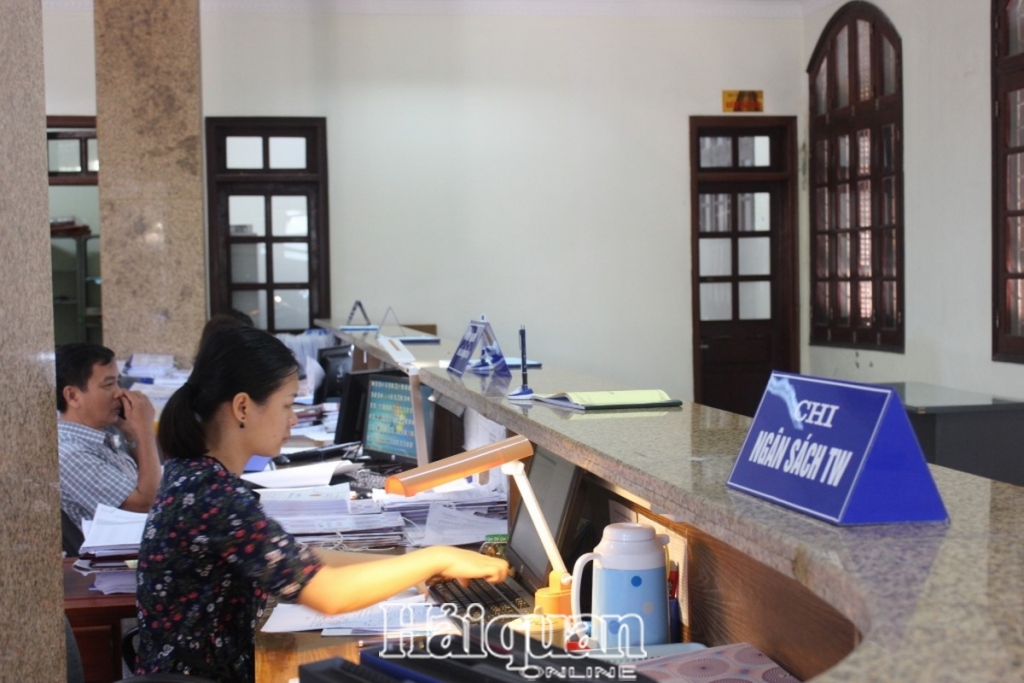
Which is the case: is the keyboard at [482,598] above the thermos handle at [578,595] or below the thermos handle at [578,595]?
below

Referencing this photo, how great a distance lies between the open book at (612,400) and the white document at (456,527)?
433 millimetres

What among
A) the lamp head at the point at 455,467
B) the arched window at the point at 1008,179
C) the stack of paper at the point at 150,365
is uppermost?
the arched window at the point at 1008,179

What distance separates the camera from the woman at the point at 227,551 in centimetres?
180

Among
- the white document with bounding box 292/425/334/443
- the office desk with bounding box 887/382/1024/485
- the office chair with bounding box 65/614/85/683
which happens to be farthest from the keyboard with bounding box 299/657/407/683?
the office desk with bounding box 887/382/1024/485


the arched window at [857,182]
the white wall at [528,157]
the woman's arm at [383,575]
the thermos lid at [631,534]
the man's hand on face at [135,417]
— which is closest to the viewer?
the thermos lid at [631,534]

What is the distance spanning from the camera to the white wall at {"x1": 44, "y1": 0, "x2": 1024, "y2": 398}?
849cm

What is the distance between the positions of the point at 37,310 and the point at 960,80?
606 centimetres

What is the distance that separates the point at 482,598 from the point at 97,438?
195 centimetres

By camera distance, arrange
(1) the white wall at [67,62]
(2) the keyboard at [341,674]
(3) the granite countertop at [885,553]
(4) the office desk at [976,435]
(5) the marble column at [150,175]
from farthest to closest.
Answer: (1) the white wall at [67,62]
(5) the marble column at [150,175]
(4) the office desk at [976,435]
(2) the keyboard at [341,674]
(3) the granite countertop at [885,553]

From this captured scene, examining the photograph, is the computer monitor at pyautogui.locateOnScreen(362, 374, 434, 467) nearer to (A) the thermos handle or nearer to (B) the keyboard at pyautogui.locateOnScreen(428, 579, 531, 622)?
(B) the keyboard at pyautogui.locateOnScreen(428, 579, 531, 622)

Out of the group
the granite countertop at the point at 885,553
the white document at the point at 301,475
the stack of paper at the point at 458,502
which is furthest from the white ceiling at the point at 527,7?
→ the granite countertop at the point at 885,553

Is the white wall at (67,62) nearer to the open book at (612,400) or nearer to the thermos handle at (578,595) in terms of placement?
the open book at (612,400)

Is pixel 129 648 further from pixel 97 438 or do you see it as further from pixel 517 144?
pixel 517 144

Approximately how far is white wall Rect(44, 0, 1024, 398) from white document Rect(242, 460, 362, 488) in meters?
4.96
